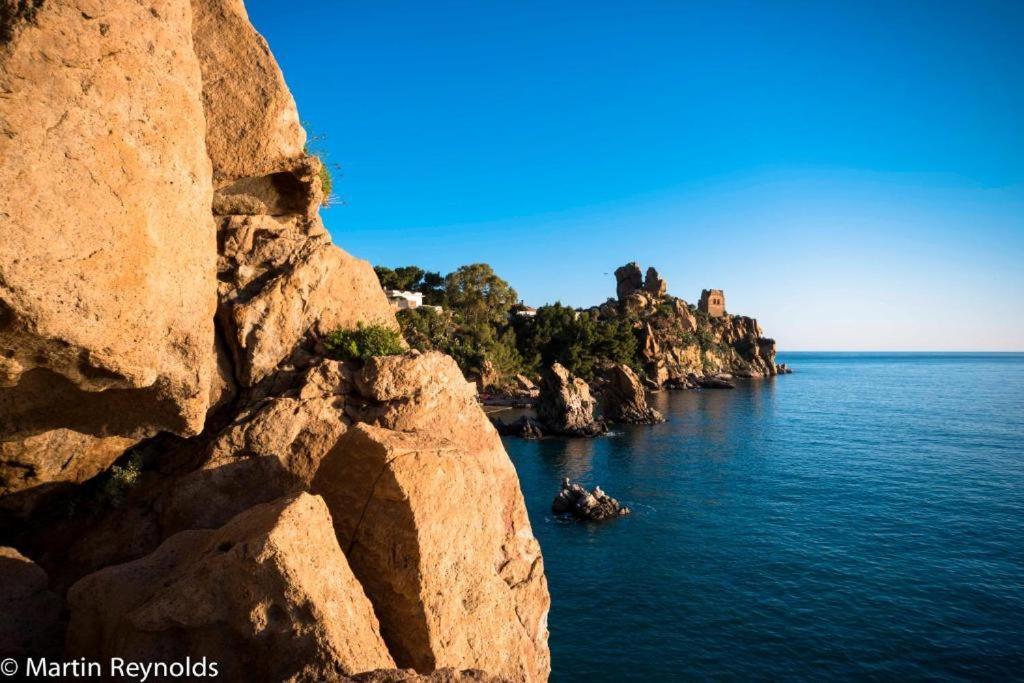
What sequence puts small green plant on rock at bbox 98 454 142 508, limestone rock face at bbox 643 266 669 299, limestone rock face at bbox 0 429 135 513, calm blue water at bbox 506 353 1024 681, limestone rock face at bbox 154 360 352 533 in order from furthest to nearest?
limestone rock face at bbox 643 266 669 299, calm blue water at bbox 506 353 1024 681, small green plant on rock at bbox 98 454 142 508, limestone rock face at bbox 154 360 352 533, limestone rock face at bbox 0 429 135 513

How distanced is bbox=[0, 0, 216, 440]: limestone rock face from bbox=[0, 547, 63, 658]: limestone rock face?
2.38 meters

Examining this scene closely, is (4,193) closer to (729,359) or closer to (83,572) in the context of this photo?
(83,572)

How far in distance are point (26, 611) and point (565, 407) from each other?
66.5 metres

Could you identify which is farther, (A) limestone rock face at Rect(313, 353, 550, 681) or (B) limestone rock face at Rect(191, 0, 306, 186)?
(B) limestone rock face at Rect(191, 0, 306, 186)

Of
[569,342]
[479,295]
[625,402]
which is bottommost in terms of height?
[625,402]

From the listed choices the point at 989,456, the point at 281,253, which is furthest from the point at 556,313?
the point at 281,253

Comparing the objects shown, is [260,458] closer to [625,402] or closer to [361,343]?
[361,343]

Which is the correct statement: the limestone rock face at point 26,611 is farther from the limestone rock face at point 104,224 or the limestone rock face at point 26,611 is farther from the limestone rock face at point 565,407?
the limestone rock face at point 565,407

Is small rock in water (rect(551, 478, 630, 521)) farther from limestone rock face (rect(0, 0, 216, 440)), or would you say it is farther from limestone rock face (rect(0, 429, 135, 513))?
limestone rock face (rect(0, 0, 216, 440))

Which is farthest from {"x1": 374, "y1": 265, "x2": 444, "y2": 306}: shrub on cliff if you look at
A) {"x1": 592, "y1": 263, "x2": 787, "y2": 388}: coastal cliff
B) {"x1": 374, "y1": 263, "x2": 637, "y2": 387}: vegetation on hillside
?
{"x1": 592, "y1": 263, "x2": 787, "y2": 388}: coastal cliff

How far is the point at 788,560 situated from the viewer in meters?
32.4

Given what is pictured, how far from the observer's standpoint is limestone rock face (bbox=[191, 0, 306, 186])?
43.3ft

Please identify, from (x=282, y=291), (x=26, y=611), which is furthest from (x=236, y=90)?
(x=26, y=611)

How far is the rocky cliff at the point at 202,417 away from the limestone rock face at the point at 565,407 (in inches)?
2339
